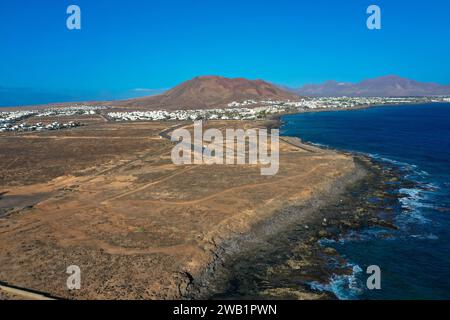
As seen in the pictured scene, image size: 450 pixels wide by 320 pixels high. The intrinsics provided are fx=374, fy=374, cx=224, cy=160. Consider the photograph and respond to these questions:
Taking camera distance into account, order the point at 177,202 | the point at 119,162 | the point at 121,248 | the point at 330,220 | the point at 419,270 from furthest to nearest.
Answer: the point at 119,162 → the point at 177,202 → the point at 330,220 → the point at 121,248 → the point at 419,270

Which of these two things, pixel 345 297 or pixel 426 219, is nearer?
pixel 345 297

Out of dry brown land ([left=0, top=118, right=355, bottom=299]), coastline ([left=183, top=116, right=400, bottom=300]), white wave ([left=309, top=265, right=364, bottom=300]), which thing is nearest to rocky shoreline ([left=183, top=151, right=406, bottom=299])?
coastline ([left=183, top=116, right=400, bottom=300])

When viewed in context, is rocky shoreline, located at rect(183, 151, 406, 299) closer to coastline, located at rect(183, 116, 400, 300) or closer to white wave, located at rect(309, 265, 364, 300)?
coastline, located at rect(183, 116, 400, 300)

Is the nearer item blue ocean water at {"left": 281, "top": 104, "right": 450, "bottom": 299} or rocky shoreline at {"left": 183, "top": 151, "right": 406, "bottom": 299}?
rocky shoreline at {"left": 183, "top": 151, "right": 406, "bottom": 299}

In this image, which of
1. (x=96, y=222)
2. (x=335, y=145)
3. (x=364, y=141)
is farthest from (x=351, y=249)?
(x=364, y=141)

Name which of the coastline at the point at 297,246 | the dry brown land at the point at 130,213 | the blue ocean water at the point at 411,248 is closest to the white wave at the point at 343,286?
the blue ocean water at the point at 411,248

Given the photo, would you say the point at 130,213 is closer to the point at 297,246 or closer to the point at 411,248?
the point at 297,246

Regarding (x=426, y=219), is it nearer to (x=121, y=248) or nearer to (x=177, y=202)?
(x=177, y=202)

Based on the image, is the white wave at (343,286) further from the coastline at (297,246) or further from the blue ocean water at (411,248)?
the coastline at (297,246)
